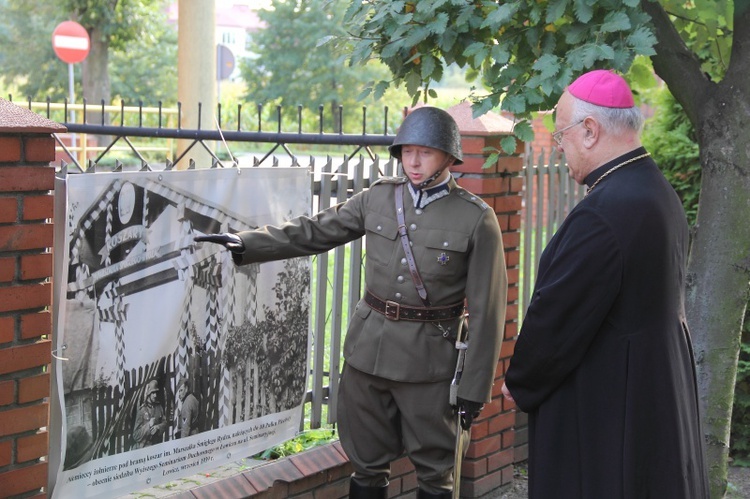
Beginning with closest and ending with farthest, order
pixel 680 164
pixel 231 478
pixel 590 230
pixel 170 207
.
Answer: pixel 590 230 < pixel 170 207 < pixel 231 478 < pixel 680 164

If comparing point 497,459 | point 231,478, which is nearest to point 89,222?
point 231,478

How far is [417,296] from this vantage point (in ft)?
12.4

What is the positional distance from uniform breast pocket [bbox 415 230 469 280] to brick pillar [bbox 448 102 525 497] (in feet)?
3.38

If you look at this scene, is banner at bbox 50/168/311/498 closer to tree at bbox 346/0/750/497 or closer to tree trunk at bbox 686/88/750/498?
tree at bbox 346/0/750/497

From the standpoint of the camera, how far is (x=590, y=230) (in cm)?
293

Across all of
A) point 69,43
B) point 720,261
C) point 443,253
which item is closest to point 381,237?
point 443,253

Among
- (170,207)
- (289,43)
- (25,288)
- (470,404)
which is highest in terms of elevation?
(289,43)

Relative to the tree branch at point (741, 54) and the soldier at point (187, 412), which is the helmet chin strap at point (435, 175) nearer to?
the soldier at point (187, 412)

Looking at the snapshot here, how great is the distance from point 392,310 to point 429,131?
0.68 metres

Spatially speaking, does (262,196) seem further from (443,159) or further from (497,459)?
(497,459)

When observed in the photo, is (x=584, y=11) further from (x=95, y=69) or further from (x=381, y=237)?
(x=95, y=69)

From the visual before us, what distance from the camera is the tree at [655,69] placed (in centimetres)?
350

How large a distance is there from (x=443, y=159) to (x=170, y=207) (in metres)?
1.01

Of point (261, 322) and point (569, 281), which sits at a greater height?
point (569, 281)
